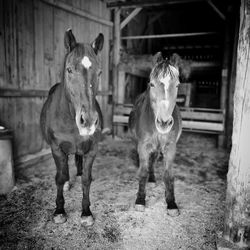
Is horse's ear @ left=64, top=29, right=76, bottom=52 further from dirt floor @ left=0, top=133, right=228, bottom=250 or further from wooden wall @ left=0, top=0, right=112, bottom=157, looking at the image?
wooden wall @ left=0, top=0, right=112, bottom=157

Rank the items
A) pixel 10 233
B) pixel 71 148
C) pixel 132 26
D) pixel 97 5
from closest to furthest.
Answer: pixel 10 233 < pixel 71 148 < pixel 97 5 < pixel 132 26

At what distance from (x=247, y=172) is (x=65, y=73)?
6.26 ft

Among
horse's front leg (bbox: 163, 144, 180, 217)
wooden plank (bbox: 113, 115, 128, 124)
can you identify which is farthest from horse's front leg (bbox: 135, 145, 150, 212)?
wooden plank (bbox: 113, 115, 128, 124)

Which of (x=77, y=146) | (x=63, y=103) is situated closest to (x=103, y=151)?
(x=77, y=146)

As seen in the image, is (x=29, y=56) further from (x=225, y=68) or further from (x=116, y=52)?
(x=225, y=68)

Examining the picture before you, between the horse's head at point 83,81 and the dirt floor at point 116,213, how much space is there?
46.4 inches

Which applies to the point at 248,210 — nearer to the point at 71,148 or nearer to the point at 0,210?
the point at 71,148

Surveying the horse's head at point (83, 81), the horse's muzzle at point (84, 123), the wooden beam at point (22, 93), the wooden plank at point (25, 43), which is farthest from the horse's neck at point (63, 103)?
the wooden plank at point (25, 43)

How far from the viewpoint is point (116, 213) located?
112 inches

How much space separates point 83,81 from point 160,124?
3.06ft

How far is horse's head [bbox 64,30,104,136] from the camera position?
2037 mm

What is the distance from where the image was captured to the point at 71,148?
265 cm

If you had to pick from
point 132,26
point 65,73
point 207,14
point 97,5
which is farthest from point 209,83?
point 65,73

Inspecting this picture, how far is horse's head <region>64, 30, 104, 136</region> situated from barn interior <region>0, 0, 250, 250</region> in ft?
3.61
